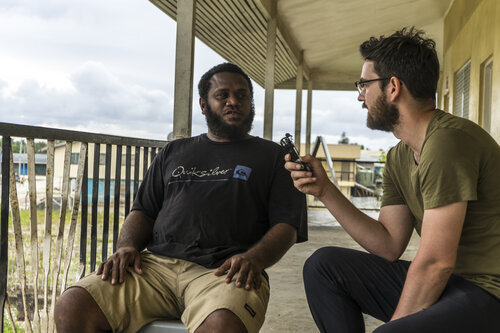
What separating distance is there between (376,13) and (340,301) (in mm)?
7459

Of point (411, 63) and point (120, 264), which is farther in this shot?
point (120, 264)

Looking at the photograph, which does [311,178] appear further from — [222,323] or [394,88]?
[222,323]

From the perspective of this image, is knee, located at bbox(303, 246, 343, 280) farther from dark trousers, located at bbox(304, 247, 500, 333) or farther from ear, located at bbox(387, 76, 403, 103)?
ear, located at bbox(387, 76, 403, 103)

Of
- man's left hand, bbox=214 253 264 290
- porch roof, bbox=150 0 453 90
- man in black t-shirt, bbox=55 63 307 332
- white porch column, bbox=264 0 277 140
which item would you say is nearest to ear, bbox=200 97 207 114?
man in black t-shirt, bbox=55 63 307 332

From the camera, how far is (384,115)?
141 centimetres

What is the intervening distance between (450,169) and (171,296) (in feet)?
3.29

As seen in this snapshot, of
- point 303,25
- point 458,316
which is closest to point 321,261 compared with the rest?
point 458,316

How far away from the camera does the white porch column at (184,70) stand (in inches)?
129

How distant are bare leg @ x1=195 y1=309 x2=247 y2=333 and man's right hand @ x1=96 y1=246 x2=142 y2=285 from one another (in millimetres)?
385

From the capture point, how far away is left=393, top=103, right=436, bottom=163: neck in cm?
137

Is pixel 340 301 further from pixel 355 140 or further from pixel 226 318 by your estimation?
pixel 355 140

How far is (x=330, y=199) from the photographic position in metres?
1.52

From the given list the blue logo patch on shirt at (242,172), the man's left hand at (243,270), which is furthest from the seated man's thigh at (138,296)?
the blue logo patch on shirt at (242,172)

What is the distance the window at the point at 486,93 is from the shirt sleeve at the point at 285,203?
4.69 metres
